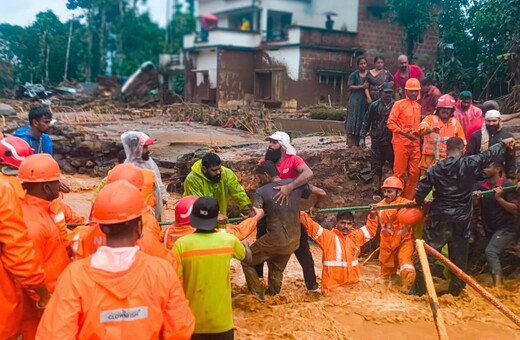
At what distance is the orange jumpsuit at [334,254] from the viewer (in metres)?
5.58

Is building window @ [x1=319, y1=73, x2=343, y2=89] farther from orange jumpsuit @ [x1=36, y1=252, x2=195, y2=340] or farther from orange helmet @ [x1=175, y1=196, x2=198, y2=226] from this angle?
orange jumpsuit @ [x1=36, y1=252, x2=195, y2=340]

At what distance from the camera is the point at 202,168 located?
206 inches

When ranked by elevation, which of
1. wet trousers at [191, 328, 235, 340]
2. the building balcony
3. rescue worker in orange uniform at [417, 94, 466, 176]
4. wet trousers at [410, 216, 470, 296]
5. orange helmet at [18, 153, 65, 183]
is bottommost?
wet trousers at [191, 328, 235, 340]

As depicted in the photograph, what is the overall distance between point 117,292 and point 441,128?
5.25 metres

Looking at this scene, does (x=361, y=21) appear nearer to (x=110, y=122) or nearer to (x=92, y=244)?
(x=110, y=122)

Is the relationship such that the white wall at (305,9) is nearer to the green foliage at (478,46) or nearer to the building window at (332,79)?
Answer: the building window at (332,79)

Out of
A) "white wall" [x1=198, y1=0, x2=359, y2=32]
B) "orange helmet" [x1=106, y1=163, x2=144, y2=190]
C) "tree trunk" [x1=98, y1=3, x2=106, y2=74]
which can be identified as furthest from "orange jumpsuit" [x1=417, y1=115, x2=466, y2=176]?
"tree trunk" [x1=98, y1=3, x2=106, y2=74]

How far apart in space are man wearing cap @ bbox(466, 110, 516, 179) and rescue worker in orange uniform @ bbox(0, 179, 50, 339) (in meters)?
4.62

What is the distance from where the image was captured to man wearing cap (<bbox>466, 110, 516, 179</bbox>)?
571 cm

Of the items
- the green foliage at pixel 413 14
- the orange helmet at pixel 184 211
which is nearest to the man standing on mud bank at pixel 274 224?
the orange helmet at pixel 184 211

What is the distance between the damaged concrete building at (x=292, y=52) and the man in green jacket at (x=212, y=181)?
15933 millimetres

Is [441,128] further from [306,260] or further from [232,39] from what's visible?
[232,39]

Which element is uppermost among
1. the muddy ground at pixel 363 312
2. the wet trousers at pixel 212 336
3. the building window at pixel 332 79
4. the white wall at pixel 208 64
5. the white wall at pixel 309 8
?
the white wall at pixel 309 8

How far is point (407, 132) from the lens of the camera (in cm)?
708
